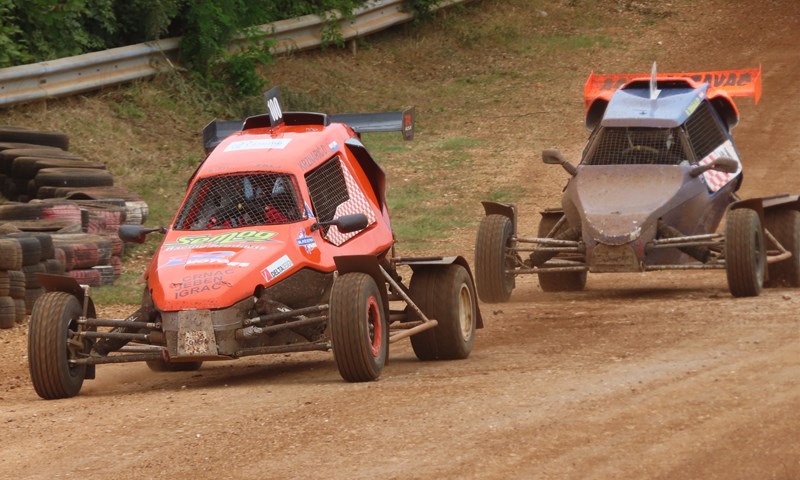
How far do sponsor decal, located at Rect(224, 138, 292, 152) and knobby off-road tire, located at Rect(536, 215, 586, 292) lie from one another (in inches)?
179

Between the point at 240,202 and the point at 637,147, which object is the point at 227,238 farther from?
the point at 637,147

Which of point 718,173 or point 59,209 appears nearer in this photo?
point 718,173

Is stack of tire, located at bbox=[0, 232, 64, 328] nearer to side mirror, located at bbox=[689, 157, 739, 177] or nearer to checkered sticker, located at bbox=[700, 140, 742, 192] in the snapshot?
side mirror, located at bbox=[689, 157, 739, 177]

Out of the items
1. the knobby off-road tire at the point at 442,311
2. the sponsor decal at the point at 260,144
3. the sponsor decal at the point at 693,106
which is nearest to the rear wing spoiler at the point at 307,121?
the sponsor decal at the point at 260,144

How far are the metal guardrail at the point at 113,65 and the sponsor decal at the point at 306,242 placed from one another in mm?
8876

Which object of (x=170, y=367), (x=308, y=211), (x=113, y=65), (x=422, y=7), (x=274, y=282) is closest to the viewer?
(x=274, y=282)

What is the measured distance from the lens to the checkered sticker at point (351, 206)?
10.6m

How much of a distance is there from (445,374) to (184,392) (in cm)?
173

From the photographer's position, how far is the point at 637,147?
45.6 ft

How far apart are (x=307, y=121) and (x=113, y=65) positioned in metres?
9.07

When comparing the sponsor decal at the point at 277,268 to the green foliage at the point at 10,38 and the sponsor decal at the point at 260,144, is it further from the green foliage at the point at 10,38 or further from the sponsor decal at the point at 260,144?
the green foliage at the point at 10,38

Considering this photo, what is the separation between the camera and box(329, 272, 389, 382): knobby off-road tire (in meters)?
9.16

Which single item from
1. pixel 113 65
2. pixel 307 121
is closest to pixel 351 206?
pixel 307 121

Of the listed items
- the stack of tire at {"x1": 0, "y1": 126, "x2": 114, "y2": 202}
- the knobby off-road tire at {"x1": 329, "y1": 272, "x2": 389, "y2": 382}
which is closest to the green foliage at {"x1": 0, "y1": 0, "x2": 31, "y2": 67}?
the stack of tire at {"x1": 0, "y1": 126, "x2": 114, "y2": 202}
